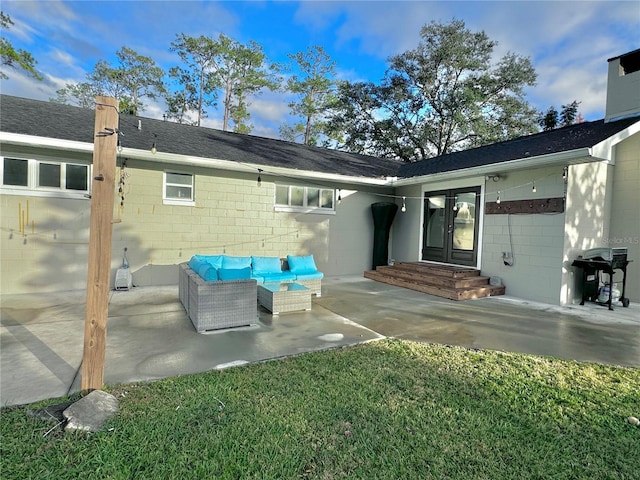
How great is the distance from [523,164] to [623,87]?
3.14 meters

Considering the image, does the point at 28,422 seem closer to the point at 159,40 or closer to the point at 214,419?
the point at 214,419

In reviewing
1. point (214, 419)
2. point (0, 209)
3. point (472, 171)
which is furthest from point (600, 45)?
point (0, 209)

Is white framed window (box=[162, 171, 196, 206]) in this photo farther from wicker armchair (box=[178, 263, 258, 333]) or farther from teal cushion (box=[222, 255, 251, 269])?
wicker armchair (box=[178, 263, 258, 333])

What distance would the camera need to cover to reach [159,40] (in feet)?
62.8

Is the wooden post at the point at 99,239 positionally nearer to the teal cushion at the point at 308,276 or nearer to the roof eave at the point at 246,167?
the teal cushion at the point at 308,276

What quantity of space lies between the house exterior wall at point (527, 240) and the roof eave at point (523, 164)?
419mm

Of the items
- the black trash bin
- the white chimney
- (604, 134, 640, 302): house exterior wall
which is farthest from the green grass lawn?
the black trash bin

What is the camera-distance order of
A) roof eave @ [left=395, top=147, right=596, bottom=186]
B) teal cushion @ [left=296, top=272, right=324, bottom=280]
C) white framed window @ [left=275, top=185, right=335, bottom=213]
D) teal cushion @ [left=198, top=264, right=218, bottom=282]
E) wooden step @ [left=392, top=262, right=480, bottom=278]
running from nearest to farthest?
teal cushion @ [left=198, top=264, right=218, bottom=282], roof eave @ [left=395, top=147, right=596, bottom=186], teal cushion @ [left=296, top=272, right=324, bottom=280], wooden step @ [left=392, top=262, right=480, bottom=278], white framed window @ [left=275, top=185, right=335, bottom=213]

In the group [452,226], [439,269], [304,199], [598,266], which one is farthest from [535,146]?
[304,199]

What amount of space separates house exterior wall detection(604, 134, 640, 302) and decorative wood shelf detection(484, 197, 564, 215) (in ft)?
6.00

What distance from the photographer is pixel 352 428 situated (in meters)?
2.36

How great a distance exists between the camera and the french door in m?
8.49

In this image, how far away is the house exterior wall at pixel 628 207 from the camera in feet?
22.9

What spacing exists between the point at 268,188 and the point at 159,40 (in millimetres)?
16420
